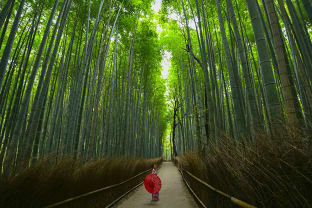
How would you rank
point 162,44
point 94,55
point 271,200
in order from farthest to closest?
point 162,44 < point 94,55 < point 271,200

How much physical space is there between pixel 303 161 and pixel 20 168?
214 centimetres

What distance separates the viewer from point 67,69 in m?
5.28

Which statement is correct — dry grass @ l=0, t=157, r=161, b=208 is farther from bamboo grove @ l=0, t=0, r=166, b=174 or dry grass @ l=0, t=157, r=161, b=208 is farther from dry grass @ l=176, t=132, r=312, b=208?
dry grass @ l=176, t=132, r=312, b=208

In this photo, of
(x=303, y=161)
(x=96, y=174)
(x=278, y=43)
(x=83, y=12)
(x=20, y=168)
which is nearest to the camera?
(x=303, y=161)

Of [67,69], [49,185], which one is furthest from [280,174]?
[67,69]

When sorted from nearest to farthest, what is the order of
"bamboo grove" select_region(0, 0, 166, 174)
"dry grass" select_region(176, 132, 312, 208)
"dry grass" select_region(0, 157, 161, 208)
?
1. "dry grass" select_region(176, 132, 312, 208)
2. "dry grass" select_region(0, 157, 161, 208)
3. "bamboo grove" select_region(0, 0, 166, 174)

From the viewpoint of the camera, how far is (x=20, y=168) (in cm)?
161

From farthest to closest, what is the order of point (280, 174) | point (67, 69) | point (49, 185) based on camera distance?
point (67, 69), point (49, 185), point (280, 174)

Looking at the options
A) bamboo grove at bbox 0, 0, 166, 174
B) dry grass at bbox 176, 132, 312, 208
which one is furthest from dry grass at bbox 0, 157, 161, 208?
dry grass at bbox 176, 132, 312, 208

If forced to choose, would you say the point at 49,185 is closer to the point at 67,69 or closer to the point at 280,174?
the point at 280,174

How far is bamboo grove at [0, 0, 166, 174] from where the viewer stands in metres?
2.83

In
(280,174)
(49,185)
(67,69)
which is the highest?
(67,69)

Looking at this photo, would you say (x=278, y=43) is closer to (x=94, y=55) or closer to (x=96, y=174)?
(x=96, y=174)

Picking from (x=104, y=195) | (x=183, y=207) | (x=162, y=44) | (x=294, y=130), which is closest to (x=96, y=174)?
(x=104, y=195)
